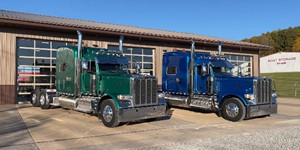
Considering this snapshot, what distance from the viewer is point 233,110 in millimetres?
12180

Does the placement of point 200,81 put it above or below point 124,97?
above

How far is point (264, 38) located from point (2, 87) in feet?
324

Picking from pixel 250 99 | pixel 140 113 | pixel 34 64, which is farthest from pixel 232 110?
pixel 34 64

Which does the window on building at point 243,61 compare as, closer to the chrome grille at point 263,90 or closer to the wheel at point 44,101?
the chrome grille at point 263,90

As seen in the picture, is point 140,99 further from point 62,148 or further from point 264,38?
point 264,38

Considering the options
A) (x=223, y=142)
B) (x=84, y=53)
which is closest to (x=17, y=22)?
(x=84, y=53)

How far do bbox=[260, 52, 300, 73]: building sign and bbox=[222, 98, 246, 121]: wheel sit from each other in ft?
194

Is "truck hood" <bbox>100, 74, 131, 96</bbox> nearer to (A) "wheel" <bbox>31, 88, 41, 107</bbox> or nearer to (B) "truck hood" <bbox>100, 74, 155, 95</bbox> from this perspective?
(B) "truck hood" <bbox>100, 74, 155, 95</bbox>

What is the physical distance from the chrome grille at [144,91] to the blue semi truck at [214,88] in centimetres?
55

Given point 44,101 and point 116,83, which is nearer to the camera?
point 116,83

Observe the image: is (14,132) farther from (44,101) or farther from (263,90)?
(263,90)

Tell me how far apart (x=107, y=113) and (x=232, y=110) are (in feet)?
15.1

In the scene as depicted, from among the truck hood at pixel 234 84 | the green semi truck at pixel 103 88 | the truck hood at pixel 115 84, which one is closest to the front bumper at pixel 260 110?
the truck hood at pixel 234 84

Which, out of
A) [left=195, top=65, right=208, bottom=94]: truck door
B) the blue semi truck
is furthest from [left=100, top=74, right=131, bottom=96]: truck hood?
[left=195, top=65, right=208, bottom=94]: truck door
